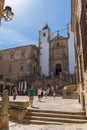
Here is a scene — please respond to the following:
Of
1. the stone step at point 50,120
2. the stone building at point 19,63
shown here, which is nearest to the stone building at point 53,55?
the stone building at point 19,63

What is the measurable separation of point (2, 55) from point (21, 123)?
127 feet

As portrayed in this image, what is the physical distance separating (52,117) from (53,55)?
110 feet

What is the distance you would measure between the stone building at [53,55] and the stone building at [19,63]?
177 cm

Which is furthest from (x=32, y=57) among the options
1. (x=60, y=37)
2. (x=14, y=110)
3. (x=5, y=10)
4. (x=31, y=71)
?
(x=5, y=10)

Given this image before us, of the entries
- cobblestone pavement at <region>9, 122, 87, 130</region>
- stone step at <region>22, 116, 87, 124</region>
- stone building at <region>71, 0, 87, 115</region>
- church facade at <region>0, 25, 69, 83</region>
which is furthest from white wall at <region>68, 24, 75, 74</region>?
cobblestone pavement at <region>9, 122, 87, 130</region>

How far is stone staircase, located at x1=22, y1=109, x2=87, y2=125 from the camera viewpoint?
823cm

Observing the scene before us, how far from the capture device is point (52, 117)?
879 centimetres

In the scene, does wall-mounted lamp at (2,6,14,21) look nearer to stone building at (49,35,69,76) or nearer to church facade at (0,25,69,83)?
church facade at (0,25,69,83)

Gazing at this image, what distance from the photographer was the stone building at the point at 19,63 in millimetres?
41031

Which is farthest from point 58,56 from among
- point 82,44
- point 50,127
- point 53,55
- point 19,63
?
point 50,127

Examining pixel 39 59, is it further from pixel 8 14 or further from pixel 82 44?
pixel 8 14

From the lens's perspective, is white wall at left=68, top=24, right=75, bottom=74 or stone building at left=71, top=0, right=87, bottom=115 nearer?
stone building at left=71, top=0, right=87, bottom=115

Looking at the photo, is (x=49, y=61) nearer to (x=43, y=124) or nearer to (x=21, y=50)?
(x=21, y=50)

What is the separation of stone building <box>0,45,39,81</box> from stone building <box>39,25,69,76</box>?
177 centimetres
